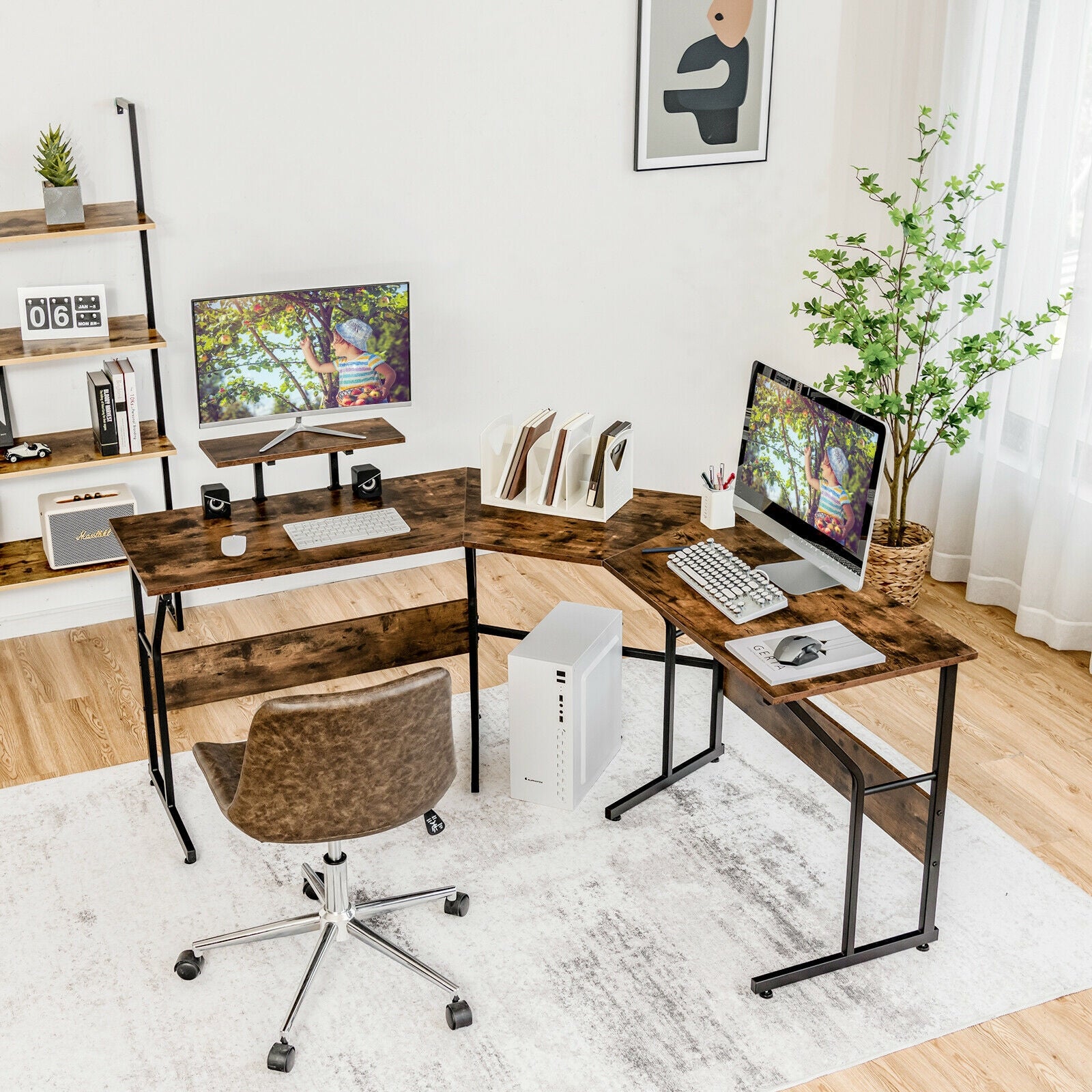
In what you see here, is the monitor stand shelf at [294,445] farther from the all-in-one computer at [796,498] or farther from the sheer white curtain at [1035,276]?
the sheer white curtain at [1035,276]

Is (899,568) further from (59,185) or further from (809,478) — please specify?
(59,185)

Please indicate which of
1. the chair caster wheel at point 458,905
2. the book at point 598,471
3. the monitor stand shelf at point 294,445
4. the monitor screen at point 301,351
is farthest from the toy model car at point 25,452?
the chair caster wheel at point 458,905

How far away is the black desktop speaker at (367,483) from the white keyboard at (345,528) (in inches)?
5.7

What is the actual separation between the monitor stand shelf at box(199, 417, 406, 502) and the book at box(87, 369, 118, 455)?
472 millimetres

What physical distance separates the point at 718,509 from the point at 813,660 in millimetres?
783

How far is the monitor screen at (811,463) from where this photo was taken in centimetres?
282

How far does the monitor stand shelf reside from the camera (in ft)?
11.8

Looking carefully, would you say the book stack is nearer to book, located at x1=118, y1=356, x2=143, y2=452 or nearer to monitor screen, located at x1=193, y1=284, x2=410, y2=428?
book, located at x1=118, y1=356, x2=143, y2=452

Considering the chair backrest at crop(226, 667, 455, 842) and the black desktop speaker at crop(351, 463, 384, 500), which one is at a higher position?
the black desktop speaker at crop(351, 463, 384, 500)

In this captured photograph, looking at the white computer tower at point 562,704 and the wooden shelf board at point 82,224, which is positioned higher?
the wooden shelf board at point 82,224

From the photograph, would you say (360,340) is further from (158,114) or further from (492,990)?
(492,990)

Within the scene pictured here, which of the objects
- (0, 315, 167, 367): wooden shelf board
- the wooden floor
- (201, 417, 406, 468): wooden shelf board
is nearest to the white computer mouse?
(201, 417, 406, 468): wooden shelf board

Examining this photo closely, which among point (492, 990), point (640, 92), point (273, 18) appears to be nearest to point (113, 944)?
point (492, 990)

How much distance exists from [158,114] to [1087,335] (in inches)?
120
